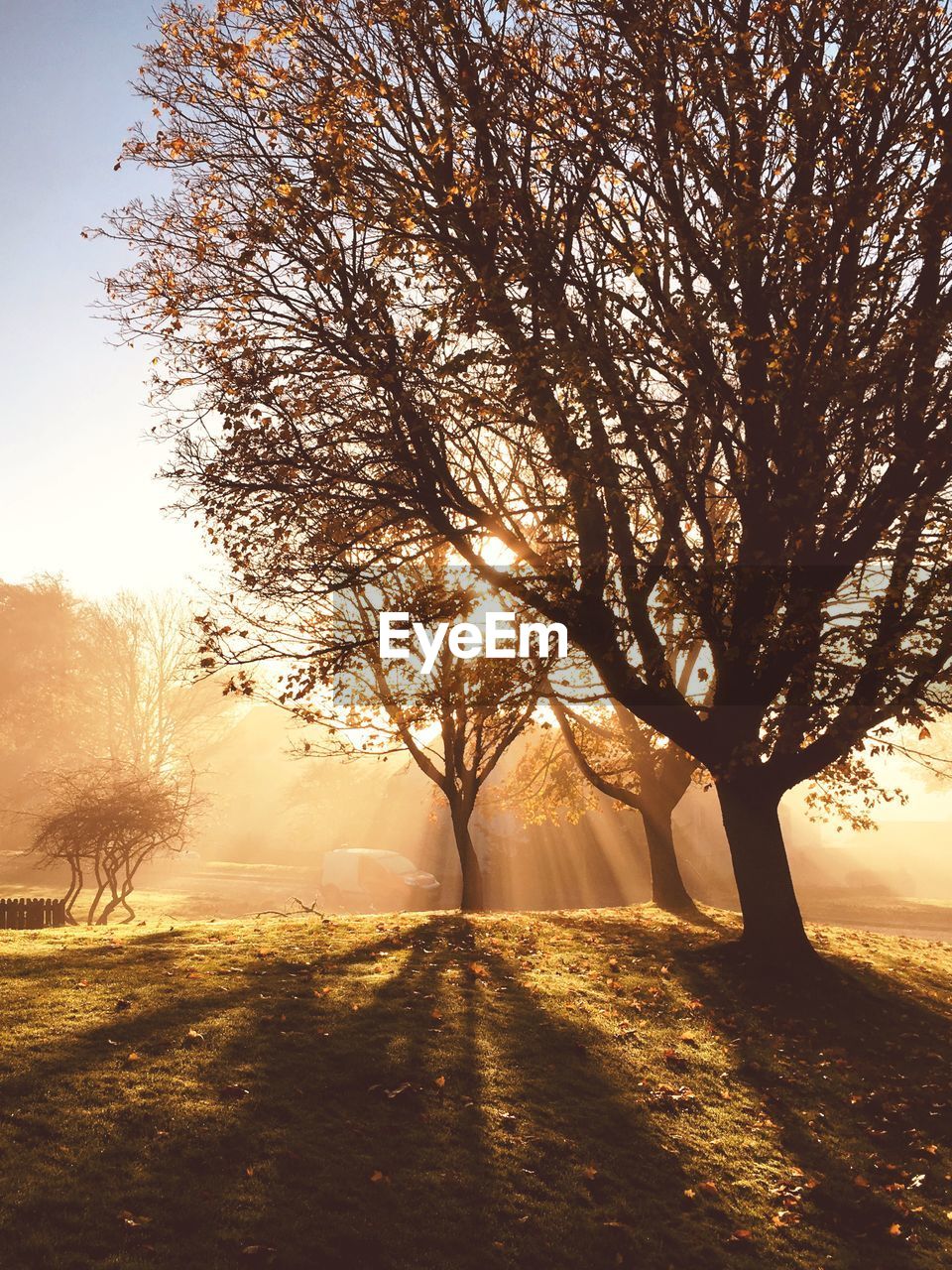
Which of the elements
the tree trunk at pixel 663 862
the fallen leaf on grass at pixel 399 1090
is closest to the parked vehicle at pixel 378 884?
the tree trunk at pixel 663 862

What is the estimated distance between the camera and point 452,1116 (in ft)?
21.2

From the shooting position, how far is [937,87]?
30.5 feet

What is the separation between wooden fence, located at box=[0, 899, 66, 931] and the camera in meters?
18.4

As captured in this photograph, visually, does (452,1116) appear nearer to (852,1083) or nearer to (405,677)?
(852,1083)

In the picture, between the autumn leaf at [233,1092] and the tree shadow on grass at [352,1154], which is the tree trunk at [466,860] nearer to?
the tree shadow on grass at [352,1154]

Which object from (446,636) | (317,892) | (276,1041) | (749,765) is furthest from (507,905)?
(276,1041)

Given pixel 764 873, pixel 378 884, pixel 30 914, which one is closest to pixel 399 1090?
pixel 764 873

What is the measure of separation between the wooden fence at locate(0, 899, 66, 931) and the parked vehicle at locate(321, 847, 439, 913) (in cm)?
1194

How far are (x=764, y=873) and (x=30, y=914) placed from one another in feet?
51.1

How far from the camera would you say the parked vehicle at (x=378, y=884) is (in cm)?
2964

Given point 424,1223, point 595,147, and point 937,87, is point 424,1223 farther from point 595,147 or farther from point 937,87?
point 937,87

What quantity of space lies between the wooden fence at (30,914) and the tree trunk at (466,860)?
8.93 m

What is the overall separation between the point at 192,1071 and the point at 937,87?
11.9 m

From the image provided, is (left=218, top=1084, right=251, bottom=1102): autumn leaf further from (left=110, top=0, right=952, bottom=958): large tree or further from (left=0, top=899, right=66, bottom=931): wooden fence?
(left=0, top=899, right=66, bottom=931): wooden fence
